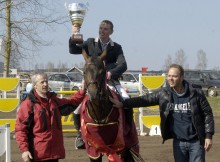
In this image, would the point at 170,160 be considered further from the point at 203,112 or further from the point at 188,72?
the point at 188,72

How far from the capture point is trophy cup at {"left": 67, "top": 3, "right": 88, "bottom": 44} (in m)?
7.08

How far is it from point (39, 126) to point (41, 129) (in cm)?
5

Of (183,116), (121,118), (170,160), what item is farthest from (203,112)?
(170,160)

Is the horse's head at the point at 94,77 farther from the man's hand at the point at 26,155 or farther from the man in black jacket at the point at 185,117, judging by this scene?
the man's hand at the point at 26,155

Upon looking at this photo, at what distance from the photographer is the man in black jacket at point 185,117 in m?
6.30

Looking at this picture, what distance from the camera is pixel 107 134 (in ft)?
21.5

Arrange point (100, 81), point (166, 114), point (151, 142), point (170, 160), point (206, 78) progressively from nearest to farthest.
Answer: point (100, 81) → point (166, 114) → point (170, 160) → point (151, 142) → point (206, 78)

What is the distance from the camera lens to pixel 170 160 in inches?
404

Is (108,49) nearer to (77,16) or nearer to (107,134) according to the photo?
(77,16)

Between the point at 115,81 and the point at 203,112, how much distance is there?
150 centimetres

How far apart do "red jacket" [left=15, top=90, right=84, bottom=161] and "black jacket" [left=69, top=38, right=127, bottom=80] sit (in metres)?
1.20

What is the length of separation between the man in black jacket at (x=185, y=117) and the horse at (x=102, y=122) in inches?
8.9

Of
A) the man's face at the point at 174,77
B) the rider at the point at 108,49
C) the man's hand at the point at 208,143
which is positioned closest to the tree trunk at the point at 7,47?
the rider at the point at 108,49

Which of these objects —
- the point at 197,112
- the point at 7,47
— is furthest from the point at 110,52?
the point at 7,47
